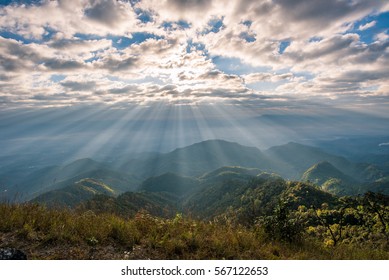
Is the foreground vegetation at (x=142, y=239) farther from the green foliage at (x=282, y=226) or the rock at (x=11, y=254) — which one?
the rock at (x=11, y=254)

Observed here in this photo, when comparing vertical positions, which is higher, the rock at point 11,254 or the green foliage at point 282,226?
the rock at point 11,254

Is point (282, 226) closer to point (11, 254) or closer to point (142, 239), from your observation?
point (142, 239)

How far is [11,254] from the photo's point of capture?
6109 millimetres

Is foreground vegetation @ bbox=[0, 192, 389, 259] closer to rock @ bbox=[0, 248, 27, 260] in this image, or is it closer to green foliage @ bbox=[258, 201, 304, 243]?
green foliage @ bbox=[258, 201, 304, 243]

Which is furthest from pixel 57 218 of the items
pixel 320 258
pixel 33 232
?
pixel 320 258

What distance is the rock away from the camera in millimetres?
6070

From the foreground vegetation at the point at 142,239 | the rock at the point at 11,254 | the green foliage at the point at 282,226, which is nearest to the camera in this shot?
the rock at the point at 11,254

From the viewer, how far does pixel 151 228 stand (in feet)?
26.4

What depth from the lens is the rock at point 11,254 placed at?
607cm

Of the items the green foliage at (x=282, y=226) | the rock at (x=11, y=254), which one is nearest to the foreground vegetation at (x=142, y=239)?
the green foliage at (x=282, y=226)

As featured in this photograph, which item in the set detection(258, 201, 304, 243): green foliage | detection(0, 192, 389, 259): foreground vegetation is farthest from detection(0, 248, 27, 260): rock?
detection(258, 201, 304, 243): green foliage
